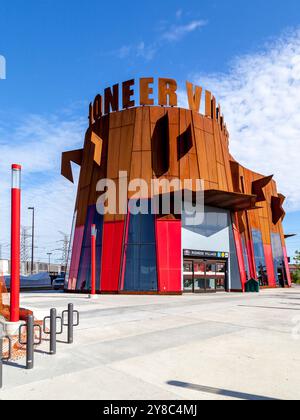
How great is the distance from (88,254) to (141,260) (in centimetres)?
485

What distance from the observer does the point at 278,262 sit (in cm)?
4303

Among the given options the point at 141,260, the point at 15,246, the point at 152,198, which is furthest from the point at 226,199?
the point at 15,246

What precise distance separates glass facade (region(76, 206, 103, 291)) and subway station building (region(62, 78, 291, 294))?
0.08 m

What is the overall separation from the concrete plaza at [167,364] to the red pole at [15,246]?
1.83m

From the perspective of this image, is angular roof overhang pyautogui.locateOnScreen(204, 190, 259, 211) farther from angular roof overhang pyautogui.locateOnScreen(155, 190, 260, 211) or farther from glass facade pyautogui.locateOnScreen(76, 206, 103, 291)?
glass facade pyautogui.locateOnScreen(76, 206, 103, 291)

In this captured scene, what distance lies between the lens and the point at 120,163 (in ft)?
90.9

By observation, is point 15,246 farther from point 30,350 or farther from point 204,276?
point 204,276

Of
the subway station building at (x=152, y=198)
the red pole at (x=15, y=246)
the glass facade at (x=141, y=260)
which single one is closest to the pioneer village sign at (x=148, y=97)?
the subway station building at (x=152, y=198)

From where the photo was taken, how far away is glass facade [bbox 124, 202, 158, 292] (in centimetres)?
2559

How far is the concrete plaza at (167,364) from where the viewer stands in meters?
5.32

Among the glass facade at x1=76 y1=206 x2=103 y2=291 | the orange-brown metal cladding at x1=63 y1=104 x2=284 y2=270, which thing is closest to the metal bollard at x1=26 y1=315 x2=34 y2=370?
the glass facade at x1=76 y1=206 x2=103 y2=291

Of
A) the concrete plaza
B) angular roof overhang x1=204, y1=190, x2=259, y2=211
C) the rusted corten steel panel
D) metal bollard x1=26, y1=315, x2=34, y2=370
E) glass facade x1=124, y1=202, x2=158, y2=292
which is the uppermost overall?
the rusted corten steel panel
